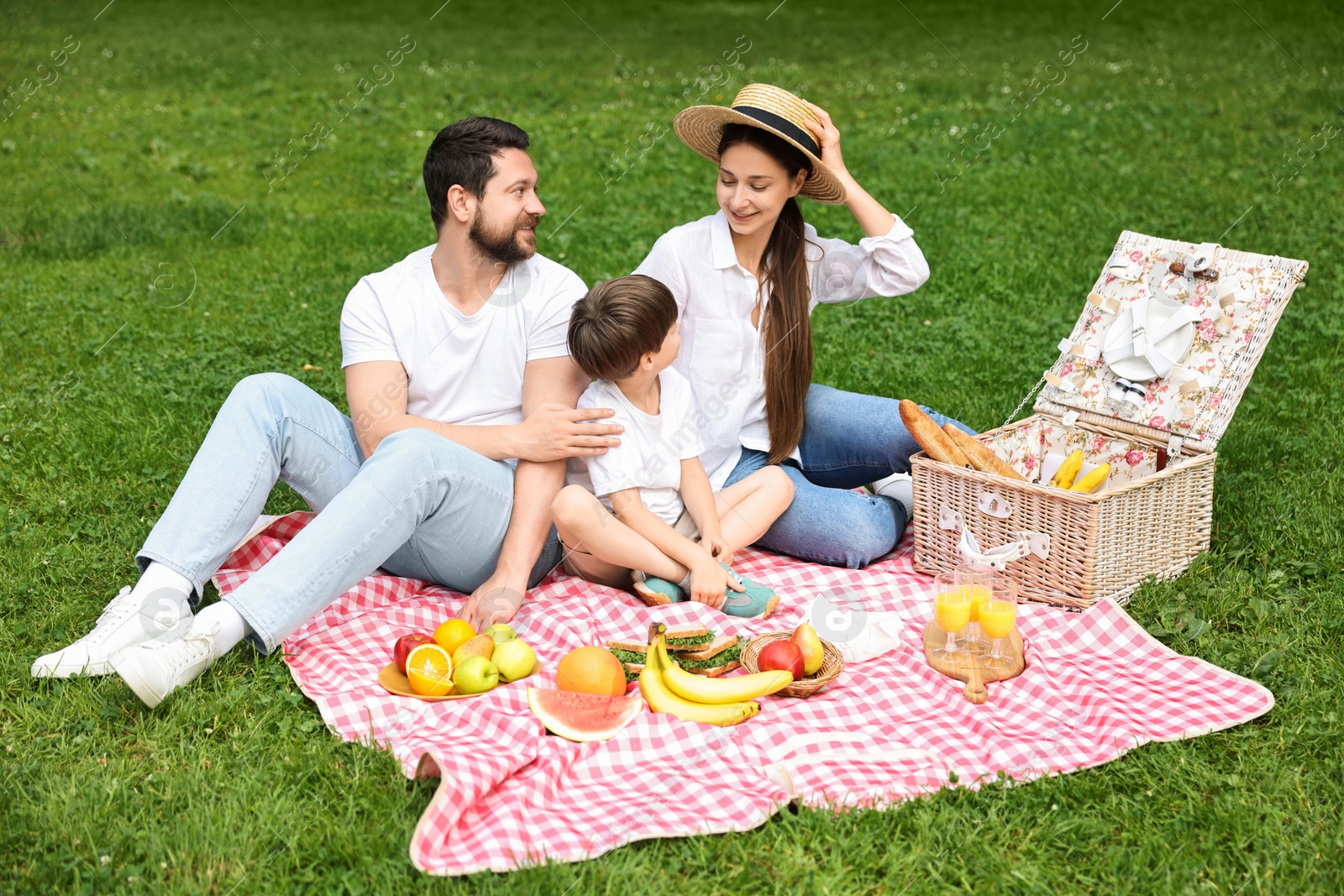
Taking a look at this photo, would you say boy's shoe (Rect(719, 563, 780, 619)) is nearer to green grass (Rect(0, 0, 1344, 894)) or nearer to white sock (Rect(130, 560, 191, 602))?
green grass (Rect(0, 0, 1344, 894))

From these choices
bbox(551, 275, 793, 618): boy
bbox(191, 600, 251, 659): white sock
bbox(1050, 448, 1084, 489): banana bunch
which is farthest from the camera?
bbox(1050, 448, 1084, 489): banana bunch

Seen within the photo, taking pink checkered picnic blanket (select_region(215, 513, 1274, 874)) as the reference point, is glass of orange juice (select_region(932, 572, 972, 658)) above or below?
above

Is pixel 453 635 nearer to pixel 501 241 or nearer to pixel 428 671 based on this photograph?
pixel 428 671

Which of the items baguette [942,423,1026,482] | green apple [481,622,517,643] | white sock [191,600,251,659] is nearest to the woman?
baguette [942,423,1026,482]

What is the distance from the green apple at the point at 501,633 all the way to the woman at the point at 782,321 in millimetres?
1021

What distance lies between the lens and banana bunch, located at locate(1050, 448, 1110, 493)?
4.10 metres

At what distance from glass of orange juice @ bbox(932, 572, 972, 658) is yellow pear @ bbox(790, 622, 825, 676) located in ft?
1.13

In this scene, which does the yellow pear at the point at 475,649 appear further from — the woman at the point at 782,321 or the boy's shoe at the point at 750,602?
the woman at the point at 782,321

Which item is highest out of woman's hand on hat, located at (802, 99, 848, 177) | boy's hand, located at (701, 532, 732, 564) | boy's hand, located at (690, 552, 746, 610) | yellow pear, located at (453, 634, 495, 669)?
woman's hand on hat, located at (802, 99, 848, 177)

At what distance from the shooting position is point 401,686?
3211 mm

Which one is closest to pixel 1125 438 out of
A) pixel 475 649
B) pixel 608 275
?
pixel 475 649

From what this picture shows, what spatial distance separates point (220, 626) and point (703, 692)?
1.25 metres

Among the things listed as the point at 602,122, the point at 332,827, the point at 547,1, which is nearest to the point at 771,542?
the point at 332,827

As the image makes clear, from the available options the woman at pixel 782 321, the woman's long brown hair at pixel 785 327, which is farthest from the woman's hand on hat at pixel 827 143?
the woman's long brown hair at pixel 785 327
